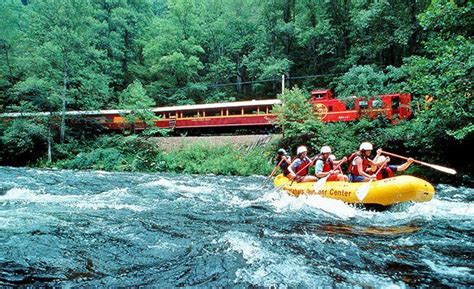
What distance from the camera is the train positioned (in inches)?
748

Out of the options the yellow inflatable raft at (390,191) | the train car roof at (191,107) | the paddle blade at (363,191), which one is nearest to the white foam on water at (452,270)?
the yellow inflatable raft at (390,191)

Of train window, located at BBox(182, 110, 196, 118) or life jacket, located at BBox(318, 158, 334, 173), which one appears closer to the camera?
life jacket, located at BBox(318, 158, 334, 173)

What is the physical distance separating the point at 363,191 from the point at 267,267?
410cm

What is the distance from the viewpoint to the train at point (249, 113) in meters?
19.0

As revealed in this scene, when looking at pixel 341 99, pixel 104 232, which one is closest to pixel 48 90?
pixel 341 99

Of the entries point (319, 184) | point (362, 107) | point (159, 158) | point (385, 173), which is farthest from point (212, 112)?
point (385, 173)

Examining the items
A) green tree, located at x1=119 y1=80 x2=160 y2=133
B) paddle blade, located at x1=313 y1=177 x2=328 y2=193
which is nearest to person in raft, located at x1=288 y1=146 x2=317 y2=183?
paddle blade, located at x1=313 y1=177 x2=328 y2=193

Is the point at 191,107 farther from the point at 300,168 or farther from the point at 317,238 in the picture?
the point at 317,238

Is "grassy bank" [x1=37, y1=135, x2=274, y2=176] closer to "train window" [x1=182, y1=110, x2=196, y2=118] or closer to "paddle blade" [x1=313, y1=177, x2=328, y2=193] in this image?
"train window" [x1=182, y1=110, x2=196, y2=118]

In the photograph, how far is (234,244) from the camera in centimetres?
479

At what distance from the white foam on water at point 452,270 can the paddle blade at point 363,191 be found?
320cm

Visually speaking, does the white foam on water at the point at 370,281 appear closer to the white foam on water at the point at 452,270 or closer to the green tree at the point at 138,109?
the white foam on water at the point at 452,270

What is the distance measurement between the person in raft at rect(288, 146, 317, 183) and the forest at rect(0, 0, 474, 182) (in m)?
→ 5.86

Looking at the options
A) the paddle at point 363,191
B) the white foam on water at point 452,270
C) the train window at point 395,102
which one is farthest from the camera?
the train window at point 395,102
